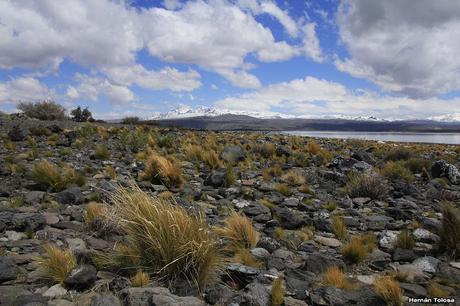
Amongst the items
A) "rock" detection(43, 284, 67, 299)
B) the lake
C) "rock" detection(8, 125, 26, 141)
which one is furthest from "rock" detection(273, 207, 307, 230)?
the lake

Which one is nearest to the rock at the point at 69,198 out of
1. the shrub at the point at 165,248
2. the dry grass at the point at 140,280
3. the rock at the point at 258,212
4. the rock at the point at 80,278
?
the shrub at the point at 165,248

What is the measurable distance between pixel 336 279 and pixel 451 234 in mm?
2522

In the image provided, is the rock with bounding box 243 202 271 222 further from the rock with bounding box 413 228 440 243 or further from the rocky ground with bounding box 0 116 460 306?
the rock with bounding box 413 228 440 243

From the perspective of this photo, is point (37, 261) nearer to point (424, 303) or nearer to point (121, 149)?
point (424, 303)

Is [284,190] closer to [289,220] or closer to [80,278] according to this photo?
[289,220]

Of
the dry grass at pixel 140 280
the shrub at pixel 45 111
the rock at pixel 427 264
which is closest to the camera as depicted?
the dry grass at pixel 140 280

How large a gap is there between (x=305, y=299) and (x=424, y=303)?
1287mm

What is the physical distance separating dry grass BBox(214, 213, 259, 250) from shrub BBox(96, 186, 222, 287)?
994mm

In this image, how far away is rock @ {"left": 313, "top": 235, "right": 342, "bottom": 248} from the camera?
678 centimetres

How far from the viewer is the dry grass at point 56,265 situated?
459 cm

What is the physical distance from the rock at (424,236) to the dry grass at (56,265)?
553 cm

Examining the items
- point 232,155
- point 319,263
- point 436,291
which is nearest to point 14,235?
point 319,263

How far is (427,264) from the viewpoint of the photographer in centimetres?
576

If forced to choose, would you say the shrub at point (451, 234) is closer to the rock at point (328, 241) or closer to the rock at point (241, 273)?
the rock at point (328, 241)
